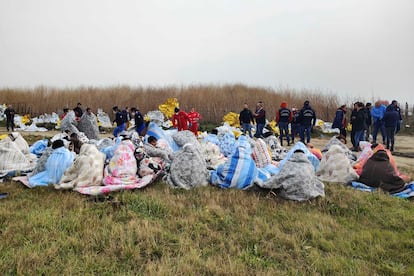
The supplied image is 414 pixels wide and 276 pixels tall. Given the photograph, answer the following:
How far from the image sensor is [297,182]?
16.4 ft

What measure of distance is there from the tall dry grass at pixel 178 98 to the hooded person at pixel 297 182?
15436mm

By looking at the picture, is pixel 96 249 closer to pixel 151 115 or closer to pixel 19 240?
pixel 19 240

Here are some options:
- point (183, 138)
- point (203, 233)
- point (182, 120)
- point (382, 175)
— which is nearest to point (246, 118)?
point (182, 120)

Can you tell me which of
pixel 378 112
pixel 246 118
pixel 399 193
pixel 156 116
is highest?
pixel 378 112

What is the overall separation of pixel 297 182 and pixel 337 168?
5.79 feet

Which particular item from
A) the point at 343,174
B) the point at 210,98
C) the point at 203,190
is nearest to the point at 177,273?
the point at 203,190

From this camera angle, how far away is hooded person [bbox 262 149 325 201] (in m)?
4.98

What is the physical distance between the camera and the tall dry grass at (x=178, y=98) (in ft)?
70.2

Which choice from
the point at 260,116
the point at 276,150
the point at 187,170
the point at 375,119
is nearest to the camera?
the point at 187,170

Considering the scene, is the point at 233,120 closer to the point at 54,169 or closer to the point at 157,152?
the point at 157,152

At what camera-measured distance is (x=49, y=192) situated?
5.14 metres

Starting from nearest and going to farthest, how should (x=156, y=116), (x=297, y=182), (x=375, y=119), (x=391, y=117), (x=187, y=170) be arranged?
(x=297, y=182)
(x=187, y=170)
(x=391, y=117)
(x=375, y=119)
(x=156, y=116)

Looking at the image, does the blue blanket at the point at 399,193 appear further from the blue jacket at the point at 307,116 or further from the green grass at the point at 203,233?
the blue jacket at the point at 307,116

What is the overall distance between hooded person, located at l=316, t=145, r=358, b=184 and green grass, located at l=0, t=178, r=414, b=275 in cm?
93
